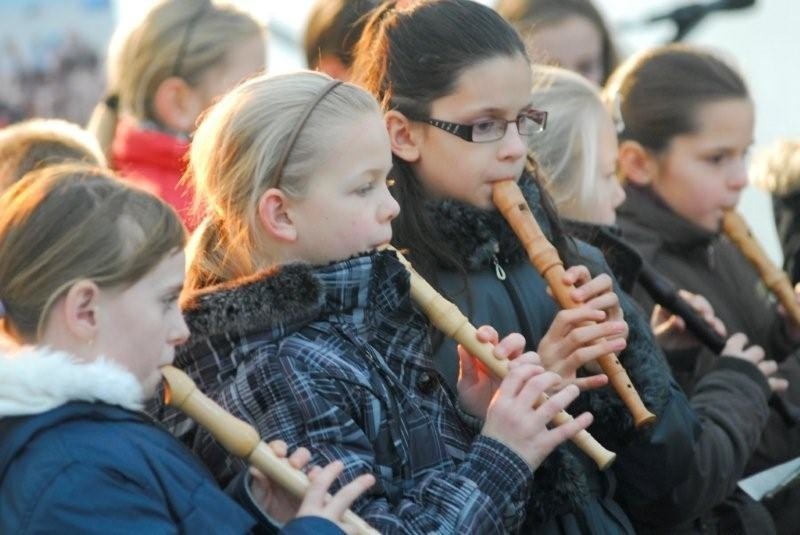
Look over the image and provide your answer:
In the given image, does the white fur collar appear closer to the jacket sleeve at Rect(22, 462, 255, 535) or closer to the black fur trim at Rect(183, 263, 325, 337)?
the jacket sleeve at Rect(22, 462, 255, 535)

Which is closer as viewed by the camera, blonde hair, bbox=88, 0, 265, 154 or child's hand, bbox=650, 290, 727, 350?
child's hand, bbox=650, 290, 727, 350

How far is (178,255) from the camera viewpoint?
8.29ft

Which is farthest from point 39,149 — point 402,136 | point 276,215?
point 276,215

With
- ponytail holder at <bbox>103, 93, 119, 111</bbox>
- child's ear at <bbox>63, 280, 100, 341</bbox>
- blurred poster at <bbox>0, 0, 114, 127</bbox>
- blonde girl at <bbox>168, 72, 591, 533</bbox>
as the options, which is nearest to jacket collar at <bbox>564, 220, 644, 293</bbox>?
blonde girl at <bbox>168, 72, 591, 533</bbox>

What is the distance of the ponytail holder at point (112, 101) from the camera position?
4.49 m

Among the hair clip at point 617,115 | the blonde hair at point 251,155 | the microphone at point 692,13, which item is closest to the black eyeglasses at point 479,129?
the blonde hair at point 251,155

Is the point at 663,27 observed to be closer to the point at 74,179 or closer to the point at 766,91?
the point at 766,91

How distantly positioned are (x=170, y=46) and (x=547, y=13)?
115 centimetres

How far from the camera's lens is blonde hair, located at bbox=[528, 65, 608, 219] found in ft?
11.9

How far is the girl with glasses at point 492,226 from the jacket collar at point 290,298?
13.2 inches

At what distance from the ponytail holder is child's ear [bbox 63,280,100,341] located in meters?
2.14

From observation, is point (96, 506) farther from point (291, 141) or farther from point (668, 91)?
point (668, 91)

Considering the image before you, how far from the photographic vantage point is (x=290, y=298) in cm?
266

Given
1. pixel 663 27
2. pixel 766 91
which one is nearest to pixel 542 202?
pixel 663 27
